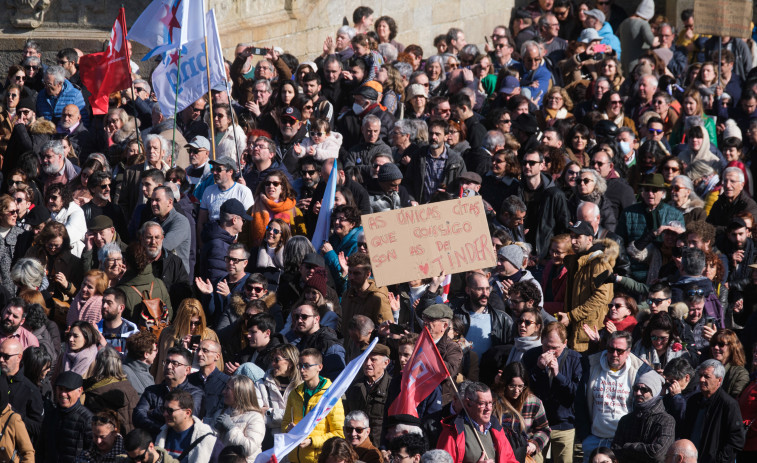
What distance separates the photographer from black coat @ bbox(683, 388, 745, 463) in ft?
35.5

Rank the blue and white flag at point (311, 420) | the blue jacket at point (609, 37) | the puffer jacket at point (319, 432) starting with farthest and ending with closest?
the blue jacket at point (609, 37) → the puffer jacket at point (319, 432) → the blue and white flag at point (311, 420)

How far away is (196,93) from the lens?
15219 millimetres

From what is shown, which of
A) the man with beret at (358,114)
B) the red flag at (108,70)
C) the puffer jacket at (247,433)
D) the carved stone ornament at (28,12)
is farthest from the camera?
the carved stone ornament at (28,12)

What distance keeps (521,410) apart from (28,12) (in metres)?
11.0

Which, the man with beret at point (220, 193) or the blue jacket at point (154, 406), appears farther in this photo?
the man with beret at point (220, 193)

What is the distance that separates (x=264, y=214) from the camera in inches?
540

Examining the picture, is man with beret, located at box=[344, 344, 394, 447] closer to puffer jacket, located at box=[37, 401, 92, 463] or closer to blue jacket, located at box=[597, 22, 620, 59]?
puffer jacket, located at box=[37, 401, 92, 463]

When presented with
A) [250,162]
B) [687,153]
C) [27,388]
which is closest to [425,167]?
[250,162]

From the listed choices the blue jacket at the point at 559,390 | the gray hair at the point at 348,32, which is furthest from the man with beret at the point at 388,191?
the gray hair at the point at 348,32

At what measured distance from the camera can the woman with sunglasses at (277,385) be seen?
11.0 metres

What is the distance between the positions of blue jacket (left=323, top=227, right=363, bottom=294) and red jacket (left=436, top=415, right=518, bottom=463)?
9.29ft

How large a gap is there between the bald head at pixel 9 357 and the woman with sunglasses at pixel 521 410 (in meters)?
3.45

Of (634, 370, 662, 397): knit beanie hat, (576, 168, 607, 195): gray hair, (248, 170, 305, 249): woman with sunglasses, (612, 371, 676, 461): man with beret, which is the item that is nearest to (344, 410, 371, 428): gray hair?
(612, 371, 676, 461): man with beret

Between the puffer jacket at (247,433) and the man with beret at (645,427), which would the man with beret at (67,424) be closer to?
the puffer jacket at (247,433)
